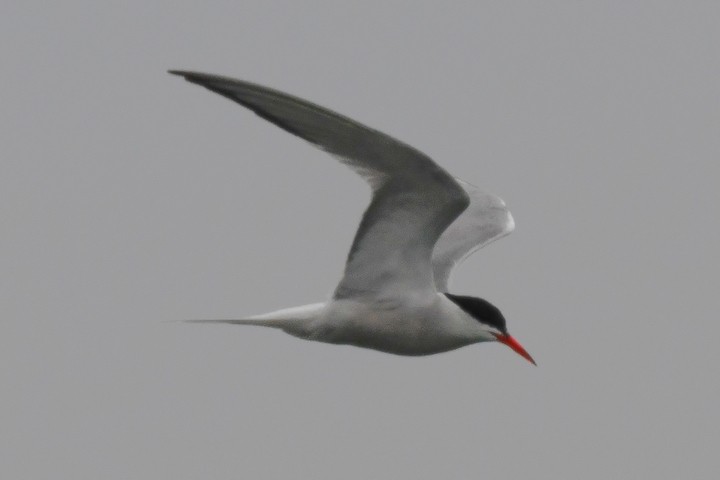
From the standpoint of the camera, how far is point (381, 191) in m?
7.33

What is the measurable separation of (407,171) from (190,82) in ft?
5.25

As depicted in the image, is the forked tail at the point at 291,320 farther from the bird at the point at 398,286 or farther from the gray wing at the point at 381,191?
the gray wing at the point at 381,191

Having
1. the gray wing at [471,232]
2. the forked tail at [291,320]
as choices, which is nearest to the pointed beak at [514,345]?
the gray wing at [471,232]

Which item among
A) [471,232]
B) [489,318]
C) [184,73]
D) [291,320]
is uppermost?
[184,73]

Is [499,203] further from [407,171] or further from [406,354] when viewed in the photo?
[407,171]

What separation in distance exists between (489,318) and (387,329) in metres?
0.67

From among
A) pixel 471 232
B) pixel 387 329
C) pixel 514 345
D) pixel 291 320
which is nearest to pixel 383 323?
pixel 387 329

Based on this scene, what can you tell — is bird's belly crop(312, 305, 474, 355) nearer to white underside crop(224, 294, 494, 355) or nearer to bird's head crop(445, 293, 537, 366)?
white underside crop(224, 294, 494, 355)

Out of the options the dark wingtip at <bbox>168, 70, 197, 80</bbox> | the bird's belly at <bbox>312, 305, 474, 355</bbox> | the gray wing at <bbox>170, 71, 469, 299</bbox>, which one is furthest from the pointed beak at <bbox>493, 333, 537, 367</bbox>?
the dark wingtip at <bbox>168, 70, 197, 80</bbox>

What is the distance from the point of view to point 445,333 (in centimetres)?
796

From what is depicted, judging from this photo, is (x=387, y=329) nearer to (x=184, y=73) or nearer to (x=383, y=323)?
(x=383, y=323)

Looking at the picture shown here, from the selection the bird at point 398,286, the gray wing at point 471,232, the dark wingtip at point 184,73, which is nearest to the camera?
the dark wingtip at point 184,73

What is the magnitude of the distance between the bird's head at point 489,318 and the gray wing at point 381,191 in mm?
268

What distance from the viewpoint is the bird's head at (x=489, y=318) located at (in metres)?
8.02
